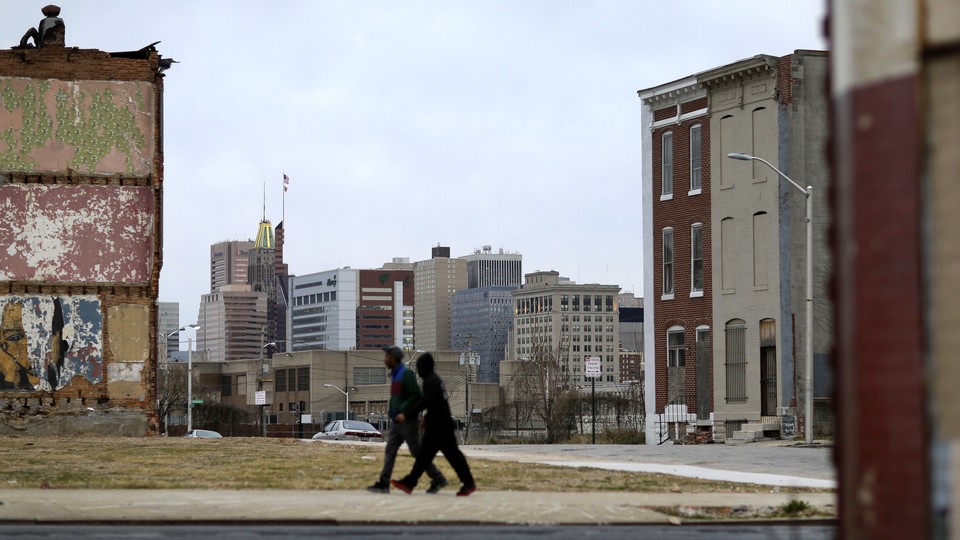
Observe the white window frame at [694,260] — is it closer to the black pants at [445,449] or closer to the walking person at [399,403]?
the walking person at [399,403]

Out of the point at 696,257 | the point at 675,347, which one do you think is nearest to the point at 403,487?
the point at 696,257

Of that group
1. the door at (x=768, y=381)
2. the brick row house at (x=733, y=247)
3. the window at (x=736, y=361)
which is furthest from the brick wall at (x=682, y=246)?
the door at (x=768, y=381)

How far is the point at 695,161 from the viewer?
5238 centimetres

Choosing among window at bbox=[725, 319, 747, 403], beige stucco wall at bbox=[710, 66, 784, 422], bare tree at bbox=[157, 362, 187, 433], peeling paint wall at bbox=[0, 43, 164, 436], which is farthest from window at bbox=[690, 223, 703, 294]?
bare tree at bbox=[157, 362, 187, 433]

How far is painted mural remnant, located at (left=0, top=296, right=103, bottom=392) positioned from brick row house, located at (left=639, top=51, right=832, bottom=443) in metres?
20.2

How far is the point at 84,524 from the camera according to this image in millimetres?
13875

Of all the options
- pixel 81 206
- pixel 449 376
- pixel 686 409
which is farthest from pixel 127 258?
pixel 449 376

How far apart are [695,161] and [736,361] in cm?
723

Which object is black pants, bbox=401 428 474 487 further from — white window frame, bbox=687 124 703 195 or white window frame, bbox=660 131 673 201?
white window frame, bbox=660 131 673 201

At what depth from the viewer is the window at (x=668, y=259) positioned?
53.9 m

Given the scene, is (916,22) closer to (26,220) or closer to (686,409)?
(26,220)

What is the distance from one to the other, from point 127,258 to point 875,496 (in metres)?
37.9

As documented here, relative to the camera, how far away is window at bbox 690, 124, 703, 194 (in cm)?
5216

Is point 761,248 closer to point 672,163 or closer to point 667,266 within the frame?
point 667,266
